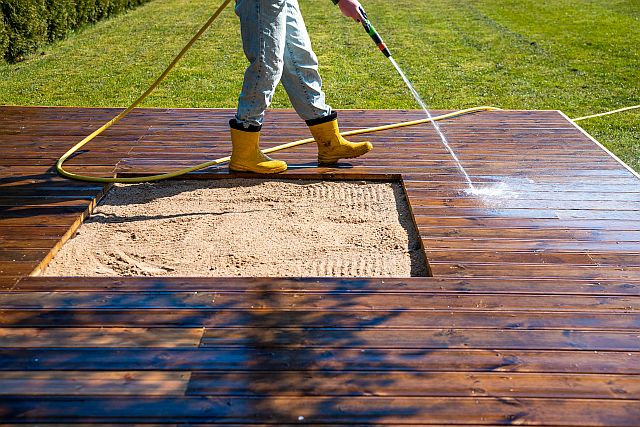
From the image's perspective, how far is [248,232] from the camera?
3461mm

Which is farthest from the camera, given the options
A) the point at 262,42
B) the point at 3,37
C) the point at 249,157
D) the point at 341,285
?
the point at 3,37

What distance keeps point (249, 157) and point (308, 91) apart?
440mm

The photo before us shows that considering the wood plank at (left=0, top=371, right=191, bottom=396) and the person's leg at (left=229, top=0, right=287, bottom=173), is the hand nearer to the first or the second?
the person's leg at (left=229, top=0, right=287, bottom=173)

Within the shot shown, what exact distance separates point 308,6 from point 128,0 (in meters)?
2.61

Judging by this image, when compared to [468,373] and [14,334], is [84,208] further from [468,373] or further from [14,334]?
[468,373]

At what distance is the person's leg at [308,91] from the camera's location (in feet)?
13.2

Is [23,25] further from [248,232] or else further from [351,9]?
[248,232]

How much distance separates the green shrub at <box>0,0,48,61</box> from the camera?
836 cm

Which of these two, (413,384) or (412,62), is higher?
(413,384)

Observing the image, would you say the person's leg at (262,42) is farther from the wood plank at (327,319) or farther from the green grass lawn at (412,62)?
the green grass lawn at (412,62)

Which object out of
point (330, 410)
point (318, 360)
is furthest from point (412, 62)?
point (330, 410)

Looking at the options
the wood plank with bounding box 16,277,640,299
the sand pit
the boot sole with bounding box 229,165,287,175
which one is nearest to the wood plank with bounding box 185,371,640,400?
the wood plank with bounding box 16,277,640,299

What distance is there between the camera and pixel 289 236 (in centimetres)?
342

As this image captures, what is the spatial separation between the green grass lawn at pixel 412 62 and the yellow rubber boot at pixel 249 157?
2211 millimetres
